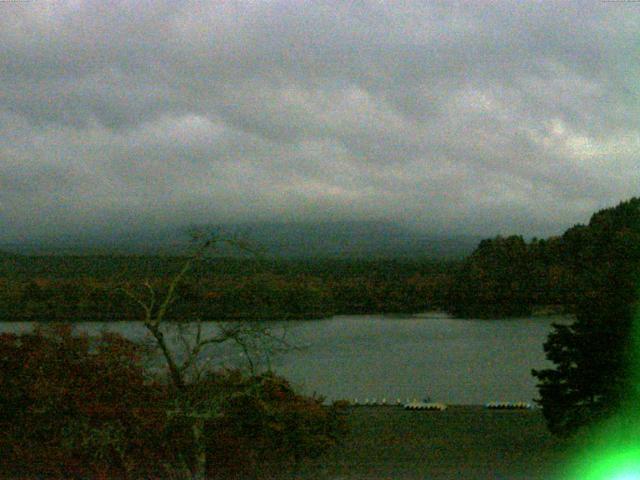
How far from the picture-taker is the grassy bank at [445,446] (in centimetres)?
1031

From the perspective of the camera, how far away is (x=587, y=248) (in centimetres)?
3988

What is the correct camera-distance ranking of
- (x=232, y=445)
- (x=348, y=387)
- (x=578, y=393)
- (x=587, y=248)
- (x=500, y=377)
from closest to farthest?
1. (x=232, y=445)
2. (x=578, y=393)
3. (x=348, y=387)
4. (x=500, y=377)
5. (x=587, y=248)


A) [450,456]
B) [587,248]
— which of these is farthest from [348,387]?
[587,248]

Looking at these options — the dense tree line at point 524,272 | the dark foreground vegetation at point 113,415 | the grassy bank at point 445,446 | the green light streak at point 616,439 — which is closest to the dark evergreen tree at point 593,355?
the green light streak at point 616,439

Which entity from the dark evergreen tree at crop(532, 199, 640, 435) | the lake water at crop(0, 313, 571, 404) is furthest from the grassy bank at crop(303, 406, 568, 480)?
the lake water at crop(0, 313, 571, 404)

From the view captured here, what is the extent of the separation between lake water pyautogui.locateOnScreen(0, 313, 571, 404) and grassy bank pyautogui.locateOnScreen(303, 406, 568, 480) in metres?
4.08

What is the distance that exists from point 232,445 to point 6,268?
18438 mm

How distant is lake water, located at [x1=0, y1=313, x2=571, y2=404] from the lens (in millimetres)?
26328

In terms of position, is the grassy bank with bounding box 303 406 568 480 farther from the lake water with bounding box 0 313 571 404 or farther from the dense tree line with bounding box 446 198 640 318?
the dense tree line with bounding box 446 198 640 318

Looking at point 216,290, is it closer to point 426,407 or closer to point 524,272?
point 426,407

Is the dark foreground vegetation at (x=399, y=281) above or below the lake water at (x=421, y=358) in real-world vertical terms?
above

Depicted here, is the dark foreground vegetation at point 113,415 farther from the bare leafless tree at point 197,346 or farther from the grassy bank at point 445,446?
the grassy bank at point 445,446

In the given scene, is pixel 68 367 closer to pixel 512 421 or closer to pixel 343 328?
pixel 512 421

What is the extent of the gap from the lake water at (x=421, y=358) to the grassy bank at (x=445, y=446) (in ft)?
13.4
